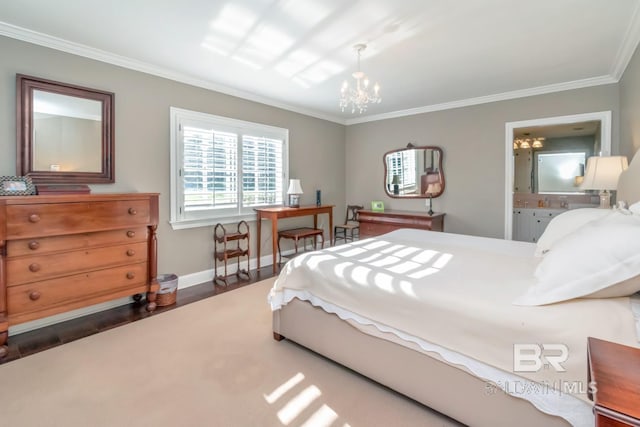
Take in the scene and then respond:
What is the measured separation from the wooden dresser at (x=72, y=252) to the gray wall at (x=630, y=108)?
4.60 metres

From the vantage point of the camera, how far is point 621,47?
A: 2795 millimetres

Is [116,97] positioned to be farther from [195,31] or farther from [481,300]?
[481,300]

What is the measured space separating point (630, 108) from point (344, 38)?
115 inches

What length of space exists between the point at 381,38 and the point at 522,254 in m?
2.14

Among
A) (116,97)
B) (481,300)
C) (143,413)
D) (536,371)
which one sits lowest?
(143,413)

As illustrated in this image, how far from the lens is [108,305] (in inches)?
120

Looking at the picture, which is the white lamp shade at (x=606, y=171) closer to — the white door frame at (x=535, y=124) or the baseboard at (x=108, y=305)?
the white door frame at (x=535, y=124)

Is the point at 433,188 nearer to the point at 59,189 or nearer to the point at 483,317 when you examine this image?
the point at 483,317

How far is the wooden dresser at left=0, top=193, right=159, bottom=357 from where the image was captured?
87.6 inches

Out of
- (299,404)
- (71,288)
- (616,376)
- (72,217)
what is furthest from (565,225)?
(71,288)

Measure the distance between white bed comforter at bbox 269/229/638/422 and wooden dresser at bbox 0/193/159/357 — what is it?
1.56 metres

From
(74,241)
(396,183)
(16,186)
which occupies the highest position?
(396,183)

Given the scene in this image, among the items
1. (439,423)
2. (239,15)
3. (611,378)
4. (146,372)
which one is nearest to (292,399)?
(439,423)

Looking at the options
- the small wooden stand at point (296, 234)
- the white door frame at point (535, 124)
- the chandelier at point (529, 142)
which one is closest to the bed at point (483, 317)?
the white door frame at point (535, 124)
